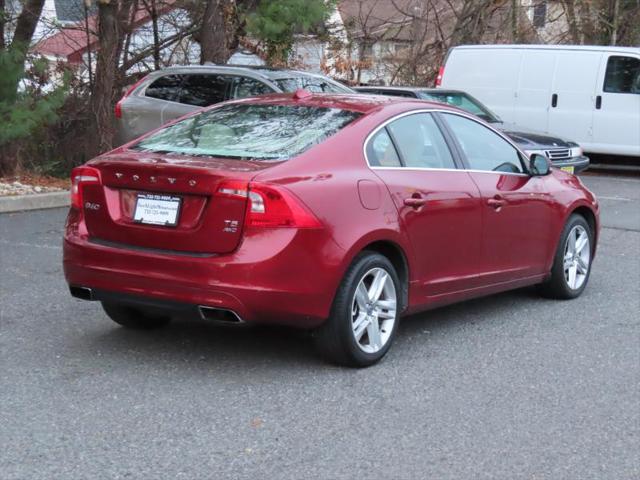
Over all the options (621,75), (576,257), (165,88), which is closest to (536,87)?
(621,75)

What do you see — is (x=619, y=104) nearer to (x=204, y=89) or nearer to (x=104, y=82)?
(x=204, y=89)

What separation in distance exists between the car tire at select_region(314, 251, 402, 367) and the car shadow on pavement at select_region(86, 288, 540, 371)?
22 cm

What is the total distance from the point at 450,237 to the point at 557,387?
4.09ft

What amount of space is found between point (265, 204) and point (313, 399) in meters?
1.05

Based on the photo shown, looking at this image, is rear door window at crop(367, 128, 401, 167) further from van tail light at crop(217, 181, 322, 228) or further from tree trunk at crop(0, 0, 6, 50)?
tree trunk at crop(0, 0, 6, 50)

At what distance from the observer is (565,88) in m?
18.4

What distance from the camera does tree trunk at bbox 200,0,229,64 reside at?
623 inches

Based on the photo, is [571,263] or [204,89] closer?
[571,263]

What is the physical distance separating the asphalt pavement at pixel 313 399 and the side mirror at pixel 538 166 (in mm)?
1043

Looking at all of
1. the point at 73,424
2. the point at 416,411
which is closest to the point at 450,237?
the point at 416,411

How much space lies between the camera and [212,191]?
5316 millimetres

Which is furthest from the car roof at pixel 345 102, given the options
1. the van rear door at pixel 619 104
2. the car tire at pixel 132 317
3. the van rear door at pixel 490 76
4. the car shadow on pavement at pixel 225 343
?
the van rear door at pixel 490 76

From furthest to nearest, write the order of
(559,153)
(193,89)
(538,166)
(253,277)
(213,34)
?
(213,34)
(559,153)
(193,89)
(538,166)
(253,277)

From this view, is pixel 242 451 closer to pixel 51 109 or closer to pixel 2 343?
pixel 2 343
